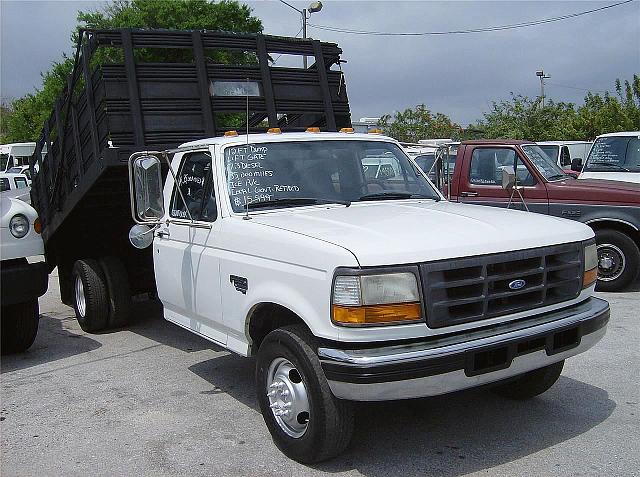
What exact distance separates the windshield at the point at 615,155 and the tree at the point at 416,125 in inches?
869

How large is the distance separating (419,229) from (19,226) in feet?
12.5

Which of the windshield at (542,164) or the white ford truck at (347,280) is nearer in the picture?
the white ford truck at (347,280)

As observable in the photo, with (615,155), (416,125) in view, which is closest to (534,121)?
(416,125)

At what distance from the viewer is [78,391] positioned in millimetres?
5465

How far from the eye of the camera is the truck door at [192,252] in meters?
4.72

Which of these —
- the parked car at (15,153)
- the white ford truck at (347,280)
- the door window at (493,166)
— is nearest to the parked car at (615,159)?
the door window at (493,166)

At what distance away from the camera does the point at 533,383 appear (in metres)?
4.75

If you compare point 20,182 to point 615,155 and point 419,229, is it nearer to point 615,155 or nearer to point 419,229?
point 615,155

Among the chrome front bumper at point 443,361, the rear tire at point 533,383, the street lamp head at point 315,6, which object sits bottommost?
the rear tire at point 533,383

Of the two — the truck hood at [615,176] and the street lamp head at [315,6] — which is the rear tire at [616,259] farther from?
the street lamp head at [315,6]

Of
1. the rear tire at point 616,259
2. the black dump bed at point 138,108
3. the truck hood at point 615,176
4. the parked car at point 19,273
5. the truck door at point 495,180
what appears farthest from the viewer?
the truck hood at point 615,176

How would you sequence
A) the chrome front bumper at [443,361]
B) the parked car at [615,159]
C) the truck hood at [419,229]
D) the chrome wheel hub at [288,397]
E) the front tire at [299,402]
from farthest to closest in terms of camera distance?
the parked car at [615,159]
the chrome wheel hub at [288,397]
the front tire at [299,402]
the truck hood at [419,229]
the chrome front bumper at [443,361]

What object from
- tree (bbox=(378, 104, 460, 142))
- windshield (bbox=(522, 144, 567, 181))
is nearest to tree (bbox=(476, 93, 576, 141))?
tree (bbox=(378, 104, 460, 142))

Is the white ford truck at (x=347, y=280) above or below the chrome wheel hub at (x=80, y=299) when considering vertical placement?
above
